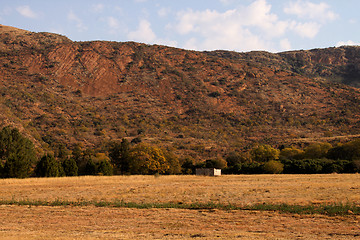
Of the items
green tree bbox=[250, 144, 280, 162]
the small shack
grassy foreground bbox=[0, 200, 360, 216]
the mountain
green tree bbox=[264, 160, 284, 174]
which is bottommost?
grassy foreground bbox=[0, 200, 360, 216]

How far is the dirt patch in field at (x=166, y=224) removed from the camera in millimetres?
15438

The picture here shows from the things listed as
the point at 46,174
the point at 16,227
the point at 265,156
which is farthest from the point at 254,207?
the point at 265,156

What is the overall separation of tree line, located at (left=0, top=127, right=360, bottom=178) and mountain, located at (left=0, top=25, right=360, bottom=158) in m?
13.6

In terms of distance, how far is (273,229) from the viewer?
1692 cm

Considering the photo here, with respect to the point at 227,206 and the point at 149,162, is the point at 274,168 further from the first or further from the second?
the point at 227,206

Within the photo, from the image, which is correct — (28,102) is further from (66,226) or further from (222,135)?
(66,226)

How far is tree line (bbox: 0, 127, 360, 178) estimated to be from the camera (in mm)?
61250

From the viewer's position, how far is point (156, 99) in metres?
122

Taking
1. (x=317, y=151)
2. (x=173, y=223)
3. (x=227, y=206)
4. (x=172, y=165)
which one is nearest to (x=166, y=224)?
(x=173, y=223)

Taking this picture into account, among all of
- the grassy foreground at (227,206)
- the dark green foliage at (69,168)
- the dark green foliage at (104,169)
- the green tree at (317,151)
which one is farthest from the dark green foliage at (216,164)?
the grassy foreground at (227,206)

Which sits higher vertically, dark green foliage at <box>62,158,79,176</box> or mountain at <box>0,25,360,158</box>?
mountain at <box>0,25,360,158</box>

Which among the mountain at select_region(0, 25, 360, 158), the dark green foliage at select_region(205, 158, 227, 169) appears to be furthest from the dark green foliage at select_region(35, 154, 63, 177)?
the dark green foliage at select_region(205, 158, 227, 169)

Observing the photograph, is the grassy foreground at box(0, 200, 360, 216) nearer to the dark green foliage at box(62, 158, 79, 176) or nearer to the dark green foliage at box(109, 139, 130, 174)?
the dark green foliage at box(62, 158, 79, 176)

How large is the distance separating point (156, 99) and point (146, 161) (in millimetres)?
53457
